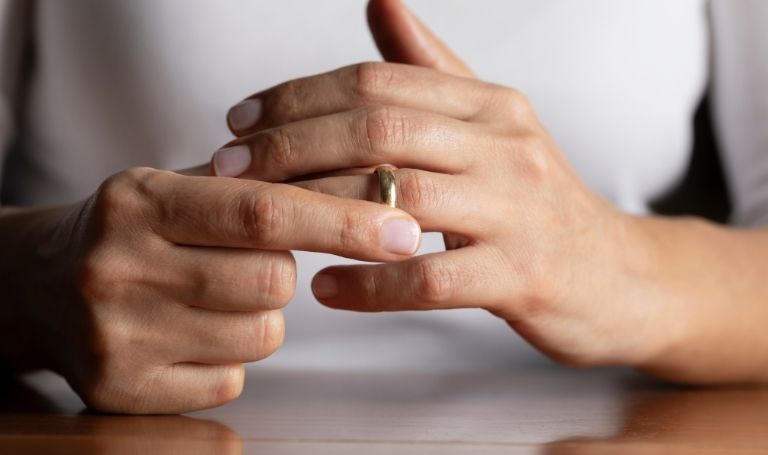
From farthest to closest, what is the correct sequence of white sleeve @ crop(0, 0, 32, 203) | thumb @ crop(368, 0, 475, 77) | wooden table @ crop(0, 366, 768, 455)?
white sleeve @ crop(0, 0, 32, 203) → thumb @ crop(368, 0, 475, 77) → wooden table @ crop(0, 366, 768, 455)

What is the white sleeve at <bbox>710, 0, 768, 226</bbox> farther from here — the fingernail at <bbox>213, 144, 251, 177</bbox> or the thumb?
the fingernail at <bbox>213, 144, 251, 177</bbox>

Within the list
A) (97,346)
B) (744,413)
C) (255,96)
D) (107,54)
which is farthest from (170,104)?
(744,413)

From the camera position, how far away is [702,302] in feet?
2.55

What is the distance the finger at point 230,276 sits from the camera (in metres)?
0.53

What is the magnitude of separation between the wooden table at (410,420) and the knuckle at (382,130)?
0.54 feet


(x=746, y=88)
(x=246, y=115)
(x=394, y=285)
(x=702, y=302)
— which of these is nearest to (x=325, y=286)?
(x=394, y=285)

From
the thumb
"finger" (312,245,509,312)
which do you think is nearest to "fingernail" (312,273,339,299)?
"finger" (312,245,509,312)

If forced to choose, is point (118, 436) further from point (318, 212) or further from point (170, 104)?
point (170, 104)

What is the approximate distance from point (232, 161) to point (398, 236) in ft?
0.42

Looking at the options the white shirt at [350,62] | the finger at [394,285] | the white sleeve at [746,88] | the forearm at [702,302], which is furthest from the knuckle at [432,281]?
the white sleeve at [746,88]

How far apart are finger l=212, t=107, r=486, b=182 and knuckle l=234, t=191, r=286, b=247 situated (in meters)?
0.07

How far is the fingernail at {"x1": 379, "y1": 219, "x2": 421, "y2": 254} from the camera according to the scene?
53 centimetres

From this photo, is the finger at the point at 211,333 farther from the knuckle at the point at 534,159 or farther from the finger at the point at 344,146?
the knuckle at the point at 534,159

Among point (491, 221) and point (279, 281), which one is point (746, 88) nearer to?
point (491, 221)
